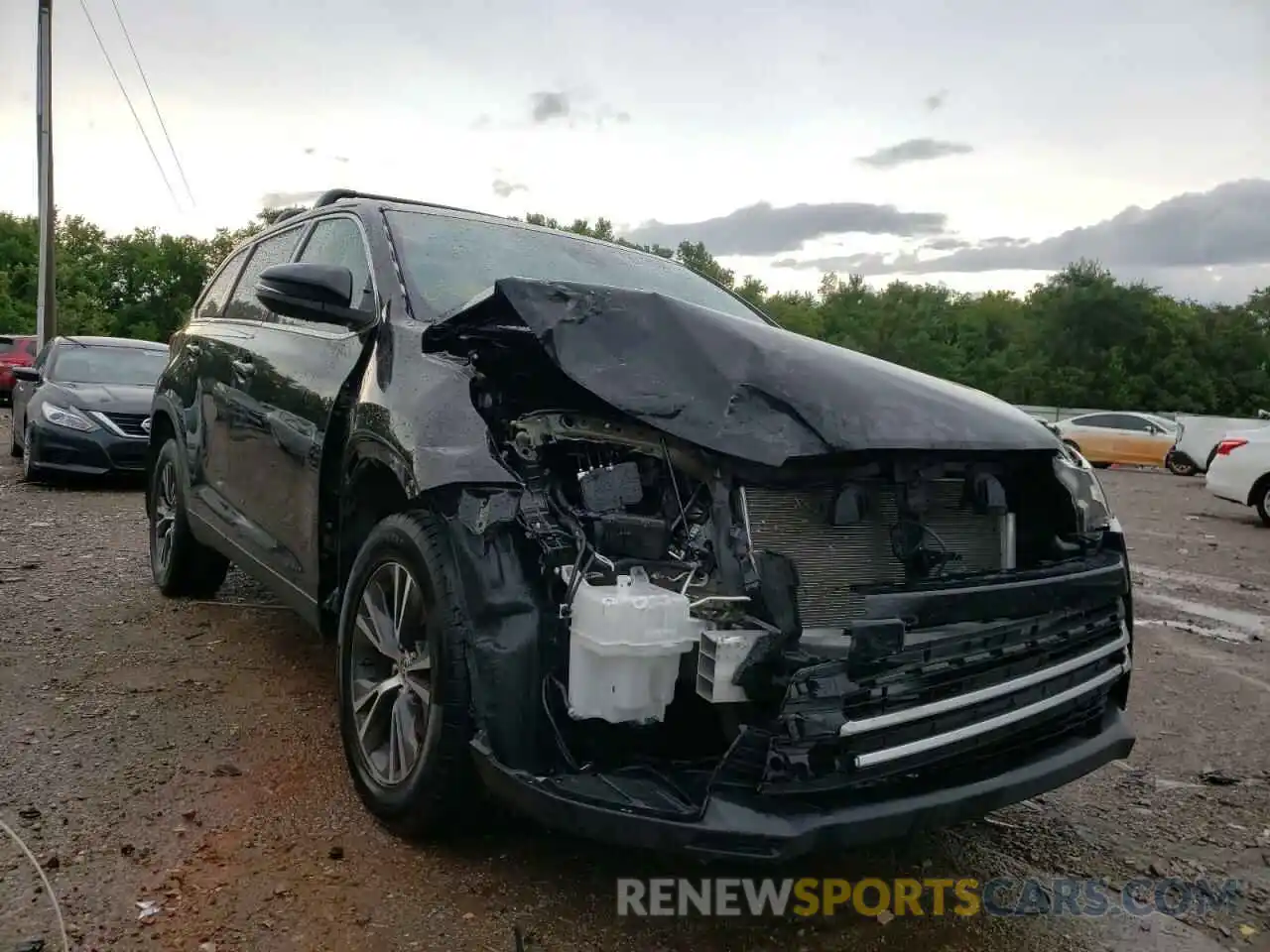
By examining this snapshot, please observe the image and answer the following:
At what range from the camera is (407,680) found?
269 cm

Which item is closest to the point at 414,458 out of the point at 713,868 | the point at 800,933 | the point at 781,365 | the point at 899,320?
the point at 781,365

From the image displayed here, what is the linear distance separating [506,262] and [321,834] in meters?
2.00

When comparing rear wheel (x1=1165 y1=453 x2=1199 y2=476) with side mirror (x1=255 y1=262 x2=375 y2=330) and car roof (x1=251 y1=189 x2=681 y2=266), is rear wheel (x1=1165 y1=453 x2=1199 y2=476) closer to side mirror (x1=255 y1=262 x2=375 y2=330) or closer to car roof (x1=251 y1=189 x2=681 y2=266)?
car roof (x1=251 y1=189 x2=681 y2=266)

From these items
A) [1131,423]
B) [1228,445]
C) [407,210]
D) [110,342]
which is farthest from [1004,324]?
[407,210]

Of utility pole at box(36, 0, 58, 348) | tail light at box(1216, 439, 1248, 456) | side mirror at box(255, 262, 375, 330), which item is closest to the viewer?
side mirror at box(255, 262, 375, 330)


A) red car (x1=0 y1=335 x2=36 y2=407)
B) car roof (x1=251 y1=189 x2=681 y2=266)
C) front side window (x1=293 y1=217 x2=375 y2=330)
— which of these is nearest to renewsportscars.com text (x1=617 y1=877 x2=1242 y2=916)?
front side window (x1=293 y1=217 x2=375 y2=330)

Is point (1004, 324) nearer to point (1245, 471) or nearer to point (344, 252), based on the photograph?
point (1245, 471)

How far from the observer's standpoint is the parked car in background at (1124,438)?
76.9 ft

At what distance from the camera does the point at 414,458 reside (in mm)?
2648

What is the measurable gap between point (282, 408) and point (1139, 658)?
425 cm

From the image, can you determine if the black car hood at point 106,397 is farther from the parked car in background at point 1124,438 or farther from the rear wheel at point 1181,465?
the rear wheel at point 1181,465

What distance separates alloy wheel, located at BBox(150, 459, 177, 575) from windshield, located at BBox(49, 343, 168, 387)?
4.86 meters

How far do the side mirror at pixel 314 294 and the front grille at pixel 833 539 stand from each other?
5.13ft

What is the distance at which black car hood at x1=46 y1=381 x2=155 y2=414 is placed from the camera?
9211 mm
